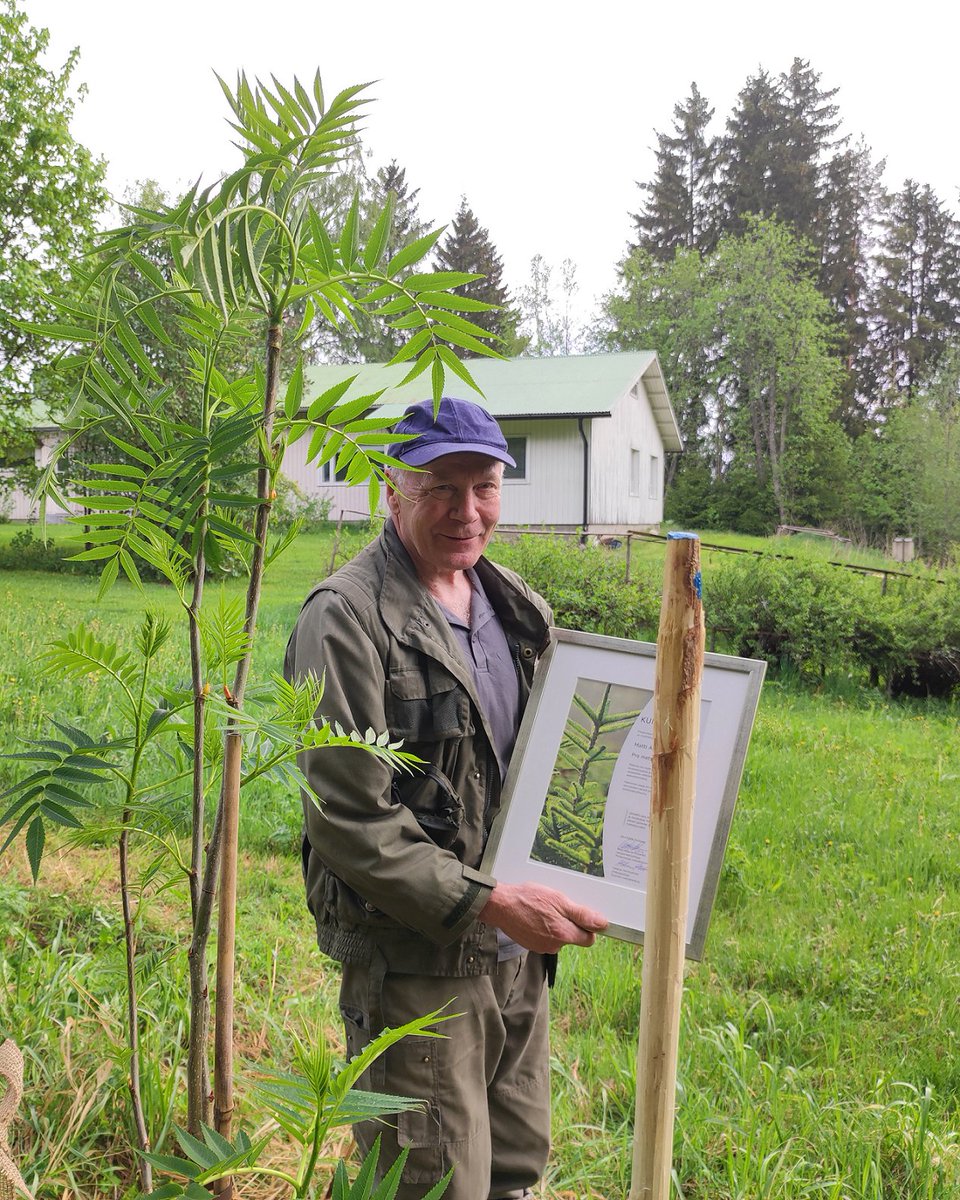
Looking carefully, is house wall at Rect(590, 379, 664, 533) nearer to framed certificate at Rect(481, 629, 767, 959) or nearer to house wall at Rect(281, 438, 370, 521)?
house wall at Rect(281, 438, 370, 521)

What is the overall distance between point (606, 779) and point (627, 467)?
80.7 ft

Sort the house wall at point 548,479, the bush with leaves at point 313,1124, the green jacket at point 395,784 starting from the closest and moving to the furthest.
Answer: the bush with leaves at point 313,1124 → the green jacket at point 395,784 → the house wall at point 548,479

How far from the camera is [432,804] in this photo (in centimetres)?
200

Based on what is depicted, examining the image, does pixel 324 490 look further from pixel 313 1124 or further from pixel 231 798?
pixel 313 1124

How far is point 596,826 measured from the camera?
1696 mm

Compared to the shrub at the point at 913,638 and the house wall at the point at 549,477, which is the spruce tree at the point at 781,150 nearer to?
the house wall at the point at 549,477

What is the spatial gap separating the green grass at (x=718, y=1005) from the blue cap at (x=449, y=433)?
86 cm

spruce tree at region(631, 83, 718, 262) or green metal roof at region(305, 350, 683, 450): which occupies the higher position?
spruce tree at region(631, 83, 718, 262)

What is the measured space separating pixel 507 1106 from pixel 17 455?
776 inches

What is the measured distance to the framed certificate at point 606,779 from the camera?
1535mm

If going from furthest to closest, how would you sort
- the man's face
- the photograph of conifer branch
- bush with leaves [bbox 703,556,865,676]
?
bush with leaves [bbox 703,556,865,676], the man's face, the photograph of conifer branch

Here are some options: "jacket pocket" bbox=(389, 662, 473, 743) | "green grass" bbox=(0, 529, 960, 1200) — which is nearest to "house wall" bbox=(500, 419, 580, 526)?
"green grass" bbox=(0, 529, 960, 1200)

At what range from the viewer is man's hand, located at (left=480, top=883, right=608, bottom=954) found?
1713 mm

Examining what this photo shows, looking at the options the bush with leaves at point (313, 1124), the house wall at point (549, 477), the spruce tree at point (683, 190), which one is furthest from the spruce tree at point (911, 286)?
the bush with leaves at point (313, 1124)
